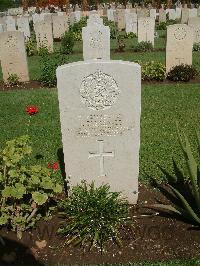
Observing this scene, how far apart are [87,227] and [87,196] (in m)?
0.36

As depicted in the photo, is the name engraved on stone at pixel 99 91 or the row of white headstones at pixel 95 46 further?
the row of white headstones at pixel 95 46

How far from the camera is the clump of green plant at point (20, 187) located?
158 inches

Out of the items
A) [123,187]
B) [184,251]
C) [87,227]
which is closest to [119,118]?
[123,187]

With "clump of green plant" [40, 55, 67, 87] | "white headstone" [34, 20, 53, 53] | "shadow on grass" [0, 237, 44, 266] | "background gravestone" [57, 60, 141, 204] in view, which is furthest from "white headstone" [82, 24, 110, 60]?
"shadow on grass" [0, 237, 44, 266]

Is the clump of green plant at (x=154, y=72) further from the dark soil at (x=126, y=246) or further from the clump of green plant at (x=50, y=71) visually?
the dark soil at (x=126, y=246)

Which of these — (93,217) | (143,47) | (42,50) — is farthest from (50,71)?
(93,217)

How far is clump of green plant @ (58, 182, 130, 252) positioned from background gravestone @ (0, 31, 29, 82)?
7794mm

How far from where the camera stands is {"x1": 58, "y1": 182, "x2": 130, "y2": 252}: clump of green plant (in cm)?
402

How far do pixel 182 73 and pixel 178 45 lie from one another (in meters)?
0.94

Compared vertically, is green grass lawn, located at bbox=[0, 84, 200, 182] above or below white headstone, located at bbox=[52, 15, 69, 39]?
below

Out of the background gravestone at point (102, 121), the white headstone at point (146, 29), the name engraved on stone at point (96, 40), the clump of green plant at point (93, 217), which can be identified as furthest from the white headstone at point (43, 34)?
the clump of green plant at point (93, 217)

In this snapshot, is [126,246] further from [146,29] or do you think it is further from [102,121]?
[146,29]

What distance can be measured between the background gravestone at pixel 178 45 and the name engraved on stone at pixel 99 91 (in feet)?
23.8

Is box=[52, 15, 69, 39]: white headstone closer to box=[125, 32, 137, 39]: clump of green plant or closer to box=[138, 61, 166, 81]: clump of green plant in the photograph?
box=[125, 32, 137, 39]: clump of green plant
